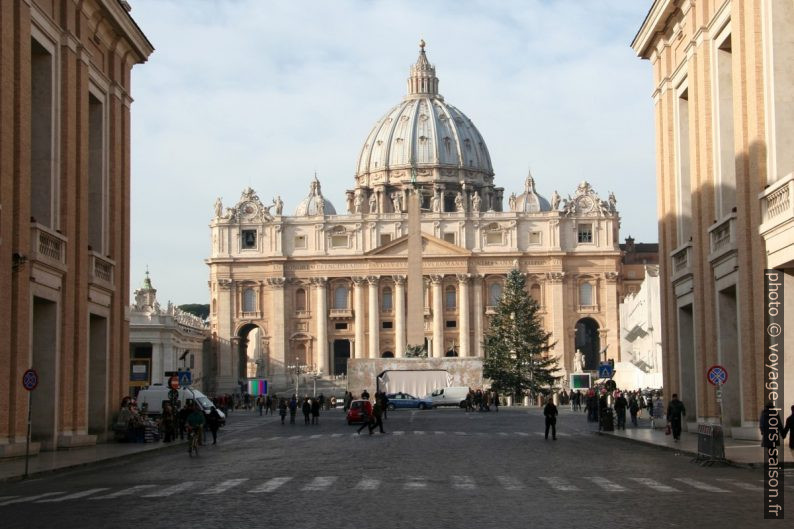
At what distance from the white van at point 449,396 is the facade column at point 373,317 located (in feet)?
160

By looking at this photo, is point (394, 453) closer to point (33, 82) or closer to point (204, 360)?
point (33, 82)

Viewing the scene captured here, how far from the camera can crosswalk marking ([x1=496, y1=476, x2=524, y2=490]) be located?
19.8 metres

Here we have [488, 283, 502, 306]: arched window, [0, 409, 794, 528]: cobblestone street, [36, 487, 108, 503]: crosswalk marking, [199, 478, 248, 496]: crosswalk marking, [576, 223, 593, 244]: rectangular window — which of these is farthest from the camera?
[576, 223, 593, 244]: rectangular window

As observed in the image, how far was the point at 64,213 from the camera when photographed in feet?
105

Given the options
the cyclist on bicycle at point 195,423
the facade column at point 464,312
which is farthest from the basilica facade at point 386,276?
the cyclist on bicycle at point 195,423

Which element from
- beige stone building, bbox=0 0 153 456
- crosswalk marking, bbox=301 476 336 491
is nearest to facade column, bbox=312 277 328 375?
beige stone building, bbox=0 0 153 456

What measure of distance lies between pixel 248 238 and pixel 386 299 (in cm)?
1552

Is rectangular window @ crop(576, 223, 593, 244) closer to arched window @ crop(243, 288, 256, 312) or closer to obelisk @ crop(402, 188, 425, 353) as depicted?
arched window @ crop(243, 288, 256, 312)

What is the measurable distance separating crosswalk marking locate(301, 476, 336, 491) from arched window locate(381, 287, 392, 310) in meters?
119

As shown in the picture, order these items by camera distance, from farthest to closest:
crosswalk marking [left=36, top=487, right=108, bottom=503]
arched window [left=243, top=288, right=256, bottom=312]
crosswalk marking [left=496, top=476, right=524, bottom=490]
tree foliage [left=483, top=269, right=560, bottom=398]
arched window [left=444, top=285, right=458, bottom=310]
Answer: arched window [left=243, top=288, right=256, bottom=312], arched window [left=444, top=285, right=458, bottom=310], tree foliage [left=483, top=269, right=560, bottom=398], crosswalk marking [left=496, top=476, right=524, bottom=490], crosswalk marking [left=36, top=487, right=108, bottom=503]

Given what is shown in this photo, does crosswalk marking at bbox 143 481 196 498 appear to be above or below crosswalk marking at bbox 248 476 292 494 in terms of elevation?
below

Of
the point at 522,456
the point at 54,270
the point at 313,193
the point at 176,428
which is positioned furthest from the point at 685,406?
the point at 313,193

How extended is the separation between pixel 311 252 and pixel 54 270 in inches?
4307

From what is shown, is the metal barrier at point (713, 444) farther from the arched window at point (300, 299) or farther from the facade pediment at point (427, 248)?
the arched window at point (300, 299)
